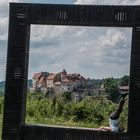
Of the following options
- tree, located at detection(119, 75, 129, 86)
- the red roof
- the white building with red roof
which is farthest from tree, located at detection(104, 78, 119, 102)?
the red roof

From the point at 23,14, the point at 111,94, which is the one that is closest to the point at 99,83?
the point at 111,94

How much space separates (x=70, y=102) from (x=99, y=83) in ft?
2.52

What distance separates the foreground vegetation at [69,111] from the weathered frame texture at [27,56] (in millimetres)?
389

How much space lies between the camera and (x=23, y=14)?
754 cm

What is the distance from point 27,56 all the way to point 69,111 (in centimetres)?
131

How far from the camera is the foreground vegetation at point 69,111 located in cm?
795

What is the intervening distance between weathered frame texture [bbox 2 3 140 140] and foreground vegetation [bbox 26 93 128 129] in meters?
0.39

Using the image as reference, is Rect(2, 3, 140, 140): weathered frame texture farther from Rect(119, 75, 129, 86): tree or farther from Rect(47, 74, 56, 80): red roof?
Rect(47, 74, 56, 80): red roof

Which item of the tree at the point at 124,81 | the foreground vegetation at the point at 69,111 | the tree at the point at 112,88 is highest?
the tree at the point at 124,81

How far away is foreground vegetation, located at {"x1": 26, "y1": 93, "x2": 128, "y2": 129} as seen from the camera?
26.1 ft

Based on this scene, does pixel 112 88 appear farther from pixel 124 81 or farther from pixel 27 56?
pixel 27 56

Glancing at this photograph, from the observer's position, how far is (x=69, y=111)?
8.16m

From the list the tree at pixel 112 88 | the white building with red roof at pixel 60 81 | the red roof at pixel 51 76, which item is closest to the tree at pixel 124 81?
the tree at pixel 112 88

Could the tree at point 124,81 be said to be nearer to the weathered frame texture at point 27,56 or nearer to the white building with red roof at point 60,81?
the weathered frame texture at point 27,56
